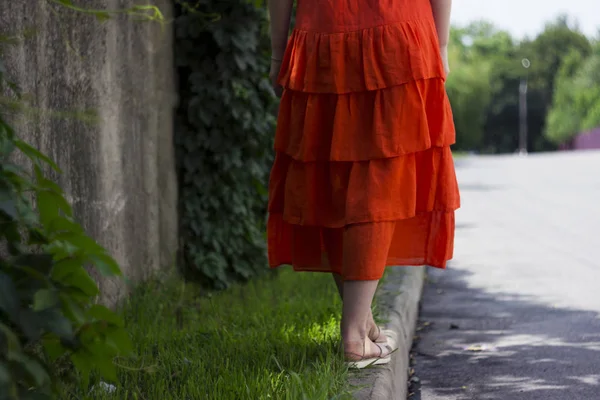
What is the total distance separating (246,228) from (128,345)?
334 centimetres

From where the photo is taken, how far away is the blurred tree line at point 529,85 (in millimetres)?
68750

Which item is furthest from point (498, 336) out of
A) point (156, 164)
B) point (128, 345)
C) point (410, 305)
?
point (128, 345)

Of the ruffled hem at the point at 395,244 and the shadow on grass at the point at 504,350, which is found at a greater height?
the ruffled hem at the point at 395,244

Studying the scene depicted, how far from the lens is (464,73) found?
66062 millimetres

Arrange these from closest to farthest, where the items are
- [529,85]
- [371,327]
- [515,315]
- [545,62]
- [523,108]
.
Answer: [371,327] < [515,315] < [523,108] < [529,85] < [545,62]

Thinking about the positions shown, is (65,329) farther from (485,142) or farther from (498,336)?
(485,142)

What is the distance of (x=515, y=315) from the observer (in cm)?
473

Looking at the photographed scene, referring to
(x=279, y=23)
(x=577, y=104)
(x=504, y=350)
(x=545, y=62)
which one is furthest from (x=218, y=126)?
(x=545, y=62)

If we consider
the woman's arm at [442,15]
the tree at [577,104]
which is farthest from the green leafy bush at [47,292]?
the tree at [577,104]

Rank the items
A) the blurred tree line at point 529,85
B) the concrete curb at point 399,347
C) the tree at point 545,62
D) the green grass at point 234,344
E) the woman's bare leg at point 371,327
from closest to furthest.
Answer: the green grass at point 234,344 → the concrete curb at point 399,347 → the woman's bare leg at point 371,327 → the blurred tree line at point 529,85 → the tree at point 545,62

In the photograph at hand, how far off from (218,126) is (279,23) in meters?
1.85

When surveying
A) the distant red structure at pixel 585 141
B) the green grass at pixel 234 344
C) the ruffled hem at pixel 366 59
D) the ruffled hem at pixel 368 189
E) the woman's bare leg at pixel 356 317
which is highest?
the ruffled hem at pixel 366 59

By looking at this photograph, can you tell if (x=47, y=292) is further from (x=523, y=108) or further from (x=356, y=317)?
(x=523, y=108)

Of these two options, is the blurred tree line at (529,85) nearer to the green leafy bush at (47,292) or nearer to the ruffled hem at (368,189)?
the ruffled hem at (368,189)
